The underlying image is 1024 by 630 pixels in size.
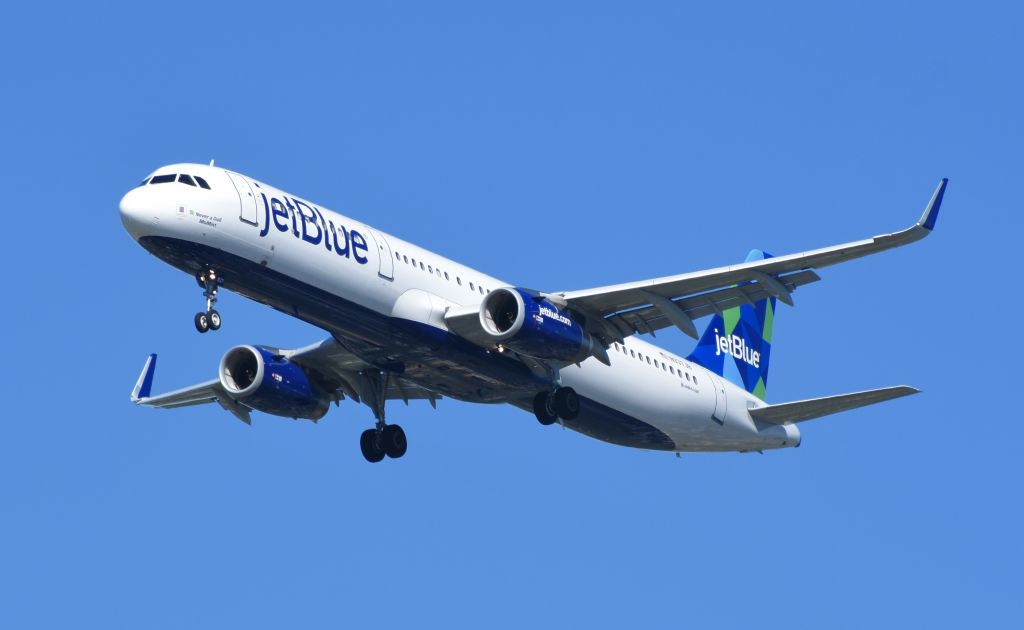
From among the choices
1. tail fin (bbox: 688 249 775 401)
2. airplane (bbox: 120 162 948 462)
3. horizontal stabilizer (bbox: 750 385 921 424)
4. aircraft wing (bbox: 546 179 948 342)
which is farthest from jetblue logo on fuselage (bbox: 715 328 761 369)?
aircraft wing (bbox: 546 179 948 342)

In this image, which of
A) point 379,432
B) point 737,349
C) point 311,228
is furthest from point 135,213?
point 737,349

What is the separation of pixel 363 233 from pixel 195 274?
431 centimetres

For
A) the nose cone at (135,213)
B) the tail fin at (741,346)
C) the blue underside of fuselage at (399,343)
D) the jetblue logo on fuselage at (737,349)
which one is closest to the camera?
the nose cone at (135,213)

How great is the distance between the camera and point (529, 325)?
41.7m

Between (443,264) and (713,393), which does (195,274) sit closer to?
(443,264)

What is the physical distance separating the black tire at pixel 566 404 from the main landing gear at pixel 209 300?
9.72 meters

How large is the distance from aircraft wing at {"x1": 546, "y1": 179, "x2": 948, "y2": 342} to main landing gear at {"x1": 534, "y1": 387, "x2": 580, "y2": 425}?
197cm

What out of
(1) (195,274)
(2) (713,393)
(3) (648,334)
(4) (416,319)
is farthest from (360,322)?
(2) (713,393)

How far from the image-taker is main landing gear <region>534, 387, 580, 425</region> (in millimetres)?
44938

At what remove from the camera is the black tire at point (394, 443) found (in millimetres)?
48094

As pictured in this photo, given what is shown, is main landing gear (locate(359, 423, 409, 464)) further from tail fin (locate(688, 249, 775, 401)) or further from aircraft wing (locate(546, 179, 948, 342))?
tail fin (locate(688, 249, 775, 401))

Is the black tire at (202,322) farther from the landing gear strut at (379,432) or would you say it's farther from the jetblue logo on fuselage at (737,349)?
the jetblue logo on fuselage at (737,349)

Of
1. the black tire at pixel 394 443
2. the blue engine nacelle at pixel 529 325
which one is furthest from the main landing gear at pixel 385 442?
the blue engine nacelle at pixel 529 325

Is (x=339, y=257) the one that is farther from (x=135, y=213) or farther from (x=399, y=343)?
(x=135, y=213)
